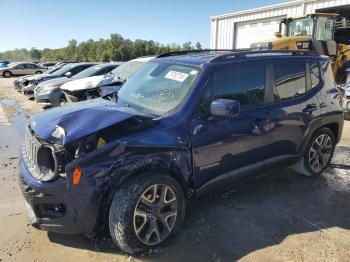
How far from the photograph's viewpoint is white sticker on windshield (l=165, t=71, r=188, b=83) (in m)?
3.84

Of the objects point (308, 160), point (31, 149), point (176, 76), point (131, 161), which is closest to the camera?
point (131, 161)

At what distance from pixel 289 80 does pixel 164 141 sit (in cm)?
210

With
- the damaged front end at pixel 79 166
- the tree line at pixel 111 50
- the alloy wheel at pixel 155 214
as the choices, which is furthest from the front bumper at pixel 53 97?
the tree line at pixel 111 50

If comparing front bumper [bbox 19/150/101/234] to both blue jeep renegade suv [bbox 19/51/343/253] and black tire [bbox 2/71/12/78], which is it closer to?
blue jeep renegade suv [bbox 19/51/343/253]

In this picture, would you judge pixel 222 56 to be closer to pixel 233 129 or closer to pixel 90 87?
pixel 233 129

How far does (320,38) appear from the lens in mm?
12633

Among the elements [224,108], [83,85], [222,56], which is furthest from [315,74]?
[83,85]

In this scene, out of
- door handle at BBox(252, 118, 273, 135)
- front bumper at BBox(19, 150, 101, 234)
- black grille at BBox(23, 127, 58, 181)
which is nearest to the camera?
front bumper at BBox(19, 150, 101, 234)

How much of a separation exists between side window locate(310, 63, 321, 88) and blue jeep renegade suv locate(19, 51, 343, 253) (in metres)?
0.02

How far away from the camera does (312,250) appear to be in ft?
11.2

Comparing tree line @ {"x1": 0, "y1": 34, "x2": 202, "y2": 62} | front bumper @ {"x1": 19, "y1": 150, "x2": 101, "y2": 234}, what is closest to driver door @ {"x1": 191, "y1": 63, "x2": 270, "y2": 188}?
front bumper @ {"x1": 19, "y1": 150, "x2": 101, "y2": 234}

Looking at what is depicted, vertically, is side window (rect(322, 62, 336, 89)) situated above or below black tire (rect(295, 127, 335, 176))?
above

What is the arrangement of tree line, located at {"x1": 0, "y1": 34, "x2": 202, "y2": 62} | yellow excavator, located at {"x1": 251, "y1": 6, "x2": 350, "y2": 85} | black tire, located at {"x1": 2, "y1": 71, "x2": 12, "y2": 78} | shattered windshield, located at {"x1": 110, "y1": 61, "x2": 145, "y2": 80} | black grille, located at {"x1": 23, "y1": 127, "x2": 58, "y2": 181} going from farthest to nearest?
→ tree line, located at {"x1": 0, "y1": 34, "x2": 202, "y2": 62}
black tire, located at {"x1": 2, "y1": 71, "x2": 12, "y2": 78}
yellow excavator, located at {"x1": 251, "y1": 6, "x2": 350, "y2": 85}
shattered windshield, located at {"x1": 110, "y1": 61, "x2": 145, "y2": 80}
black grille, located at {"x1": 23, "y1": 127, "x2": 58, "y2": 181}

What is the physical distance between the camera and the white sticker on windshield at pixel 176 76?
12.6 ft
